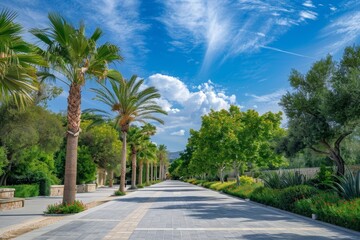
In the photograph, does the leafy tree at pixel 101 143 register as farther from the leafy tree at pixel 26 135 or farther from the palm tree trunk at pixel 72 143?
the palm tree trunk at pixel 72 143

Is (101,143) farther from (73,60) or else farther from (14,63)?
(14,63)

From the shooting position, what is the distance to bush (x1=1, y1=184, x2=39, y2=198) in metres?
28.9

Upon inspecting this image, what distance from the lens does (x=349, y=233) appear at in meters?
11.6

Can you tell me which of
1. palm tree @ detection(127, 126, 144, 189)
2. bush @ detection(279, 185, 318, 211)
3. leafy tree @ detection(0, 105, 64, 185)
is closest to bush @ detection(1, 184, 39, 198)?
leafy tree @ detection(0, 105, 64, 185)

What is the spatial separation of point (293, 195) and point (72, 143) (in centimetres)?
1093

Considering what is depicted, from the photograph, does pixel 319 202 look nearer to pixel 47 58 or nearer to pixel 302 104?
pixel 302 104

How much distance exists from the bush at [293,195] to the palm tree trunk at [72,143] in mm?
10277

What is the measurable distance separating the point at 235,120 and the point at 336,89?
894 inches

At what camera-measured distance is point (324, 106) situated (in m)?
16.8

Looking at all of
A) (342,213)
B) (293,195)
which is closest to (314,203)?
(293,195)

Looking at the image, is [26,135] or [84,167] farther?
[84,167]

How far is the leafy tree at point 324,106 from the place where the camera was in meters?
16.2

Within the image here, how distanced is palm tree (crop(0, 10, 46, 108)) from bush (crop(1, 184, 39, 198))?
19131mm

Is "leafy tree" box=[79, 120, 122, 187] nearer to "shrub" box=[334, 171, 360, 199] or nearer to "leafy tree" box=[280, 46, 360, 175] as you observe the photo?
"leafy tree" box=[280, 46, 360, 175]
